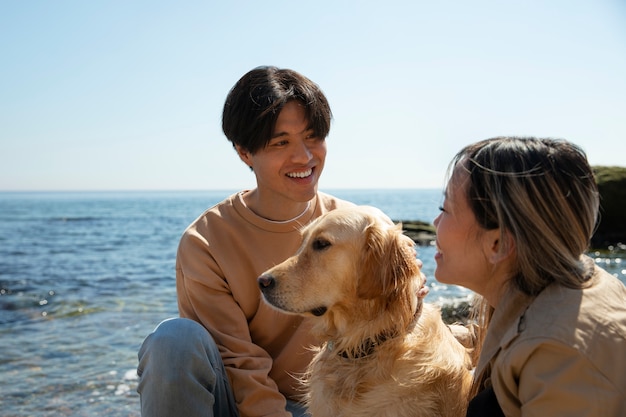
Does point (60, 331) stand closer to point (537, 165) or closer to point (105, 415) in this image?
point (105, 415)

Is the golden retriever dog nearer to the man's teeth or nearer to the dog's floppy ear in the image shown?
the dog's floppy ear

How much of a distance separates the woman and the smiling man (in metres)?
1.38

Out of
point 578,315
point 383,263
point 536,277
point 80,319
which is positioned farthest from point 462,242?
point 80,319

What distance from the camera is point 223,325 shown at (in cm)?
325

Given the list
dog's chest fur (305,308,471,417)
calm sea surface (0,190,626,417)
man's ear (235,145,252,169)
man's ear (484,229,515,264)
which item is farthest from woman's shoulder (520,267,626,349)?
man's ear (235,145,252,169)

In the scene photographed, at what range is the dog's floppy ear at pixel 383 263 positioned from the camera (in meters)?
2.81

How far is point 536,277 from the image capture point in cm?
195

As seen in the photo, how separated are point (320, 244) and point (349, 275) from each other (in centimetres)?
22

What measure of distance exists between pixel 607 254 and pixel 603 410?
508 inches

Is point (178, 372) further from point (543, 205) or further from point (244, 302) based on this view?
point (543, 205)

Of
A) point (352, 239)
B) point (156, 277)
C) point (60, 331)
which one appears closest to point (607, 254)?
point (156, 277)

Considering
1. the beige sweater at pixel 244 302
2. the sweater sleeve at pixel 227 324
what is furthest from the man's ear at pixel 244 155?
the sweater sleeve at pixel 227 324

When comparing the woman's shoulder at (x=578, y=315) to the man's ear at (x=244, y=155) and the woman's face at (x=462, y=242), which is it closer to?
the woman's face at (x=462, y=242)

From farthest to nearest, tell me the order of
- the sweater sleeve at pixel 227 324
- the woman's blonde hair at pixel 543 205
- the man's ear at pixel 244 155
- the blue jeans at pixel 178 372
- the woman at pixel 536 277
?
the man's ear at pixel 244 155, the sweater sleeve at pixel 227 324, the blue jeans at pixel 178 372, the woman's blonde hair at pixel 543 205, the woman at pixel 536 277
